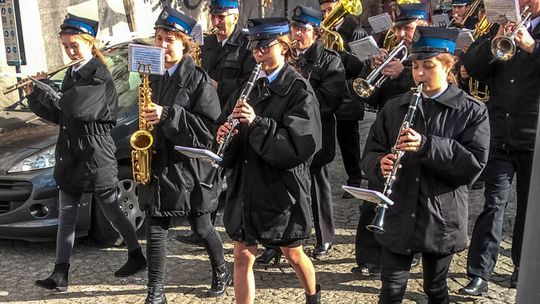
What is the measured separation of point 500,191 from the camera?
4820 mm

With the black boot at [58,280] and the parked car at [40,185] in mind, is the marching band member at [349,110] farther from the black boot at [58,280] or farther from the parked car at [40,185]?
the black boot at [58,280]

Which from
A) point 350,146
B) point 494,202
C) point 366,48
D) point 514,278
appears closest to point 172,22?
point 366,48

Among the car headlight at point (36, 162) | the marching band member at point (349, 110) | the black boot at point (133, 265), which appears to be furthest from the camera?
the marching band member at point (349, 110)

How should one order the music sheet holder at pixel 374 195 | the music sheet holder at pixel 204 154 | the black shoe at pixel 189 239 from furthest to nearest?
the black shoe at pixel 189 239 → the music sheet holder at pixel 204 154 → the music sheet holder at pixel 374 195

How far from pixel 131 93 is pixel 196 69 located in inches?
72.7

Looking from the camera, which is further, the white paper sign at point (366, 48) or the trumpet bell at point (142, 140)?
the white paper sign at point (366, 48)

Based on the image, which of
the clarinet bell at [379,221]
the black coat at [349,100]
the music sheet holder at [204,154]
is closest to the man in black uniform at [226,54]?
the black coat at [349,100]

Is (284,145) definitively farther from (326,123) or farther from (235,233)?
(326,123)

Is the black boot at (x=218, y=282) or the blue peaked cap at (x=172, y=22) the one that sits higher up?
the blue peaked cap at (x=172, y=22)

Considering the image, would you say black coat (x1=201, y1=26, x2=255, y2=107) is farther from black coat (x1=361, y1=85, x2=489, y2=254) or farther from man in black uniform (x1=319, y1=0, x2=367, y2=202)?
black coat (x1=361, y1=85, x2=489, y2=254)

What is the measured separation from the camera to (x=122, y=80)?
6.47 m

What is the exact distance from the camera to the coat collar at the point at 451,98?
3.60m

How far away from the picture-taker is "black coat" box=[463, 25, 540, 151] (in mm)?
4680

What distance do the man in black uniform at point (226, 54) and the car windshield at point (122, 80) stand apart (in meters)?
0.67
